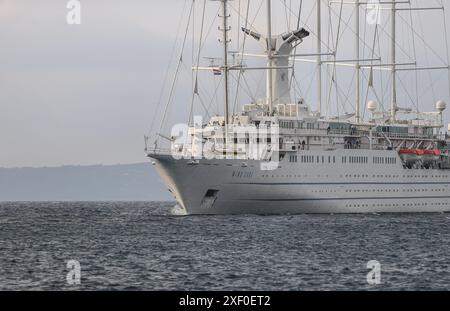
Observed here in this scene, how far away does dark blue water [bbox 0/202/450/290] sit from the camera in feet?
137

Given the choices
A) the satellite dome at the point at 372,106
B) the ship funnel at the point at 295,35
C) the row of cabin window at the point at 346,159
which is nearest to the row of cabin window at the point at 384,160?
the row of cabin window at the point at 346,159

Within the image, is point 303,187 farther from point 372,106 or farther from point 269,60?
point 372,106

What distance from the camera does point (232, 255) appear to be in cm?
5128

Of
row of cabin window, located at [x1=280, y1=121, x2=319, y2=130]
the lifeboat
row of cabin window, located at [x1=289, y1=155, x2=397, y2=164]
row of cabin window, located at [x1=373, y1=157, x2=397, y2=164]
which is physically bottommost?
row of cabin window, located at [x1=289, y1=155, x2=397, y2=164]

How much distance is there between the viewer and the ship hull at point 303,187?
75438 mm

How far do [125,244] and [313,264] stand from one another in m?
14.1

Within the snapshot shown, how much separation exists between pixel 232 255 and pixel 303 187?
101 ft

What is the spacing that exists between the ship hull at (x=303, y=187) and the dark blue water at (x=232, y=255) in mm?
1641

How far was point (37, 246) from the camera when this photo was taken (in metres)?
58.9

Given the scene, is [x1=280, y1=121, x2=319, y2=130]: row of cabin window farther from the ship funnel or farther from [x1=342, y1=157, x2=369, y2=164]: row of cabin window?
the ship funnel

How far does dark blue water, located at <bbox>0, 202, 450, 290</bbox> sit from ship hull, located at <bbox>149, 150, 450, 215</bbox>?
1.64 meters

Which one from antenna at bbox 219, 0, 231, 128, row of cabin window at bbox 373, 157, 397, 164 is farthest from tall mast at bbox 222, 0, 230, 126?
row of cabin window at bbox 373, 157, 397, 164

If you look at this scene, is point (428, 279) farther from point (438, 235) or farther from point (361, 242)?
point (438, 235)

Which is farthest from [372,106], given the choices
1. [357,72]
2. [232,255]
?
[232,255]
